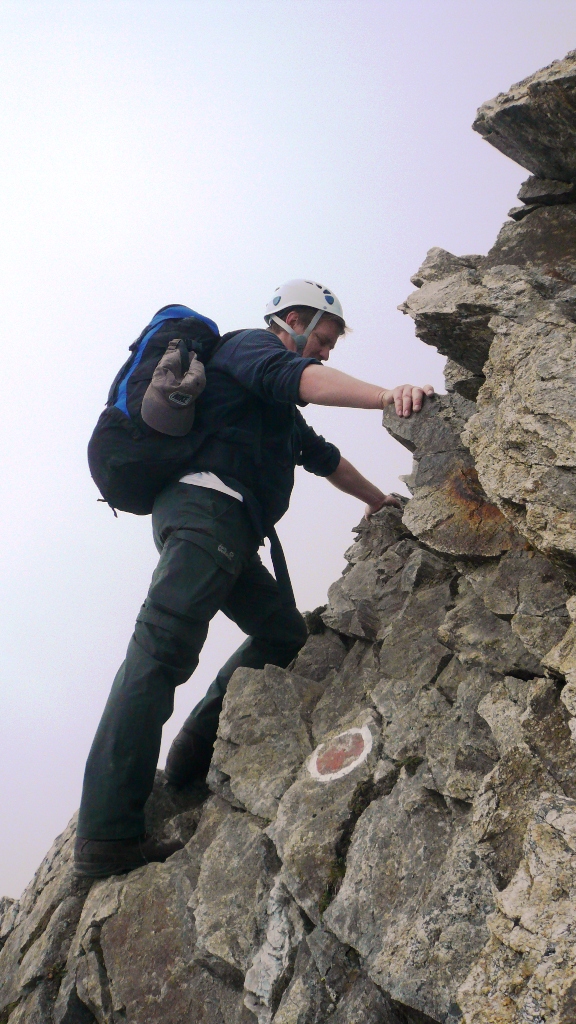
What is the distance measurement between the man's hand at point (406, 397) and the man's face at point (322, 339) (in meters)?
2.74

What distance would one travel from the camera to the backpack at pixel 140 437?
7.57 metres

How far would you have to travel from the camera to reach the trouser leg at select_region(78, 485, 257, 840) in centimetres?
706

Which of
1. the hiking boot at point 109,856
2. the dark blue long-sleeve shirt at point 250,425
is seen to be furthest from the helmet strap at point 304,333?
the hiking boot at point 109,856

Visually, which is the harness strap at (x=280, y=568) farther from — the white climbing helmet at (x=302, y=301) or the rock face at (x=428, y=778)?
the white climbing helmet at (x=302, y=301)

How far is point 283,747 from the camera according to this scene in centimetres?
690

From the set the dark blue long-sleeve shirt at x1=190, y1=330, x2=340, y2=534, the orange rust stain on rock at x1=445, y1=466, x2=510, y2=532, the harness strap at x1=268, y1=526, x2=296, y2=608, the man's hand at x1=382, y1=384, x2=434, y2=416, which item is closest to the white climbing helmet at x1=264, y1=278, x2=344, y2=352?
the dark blue long-sleeve shirt at x1=190, y1=330, x2=340, y2=534

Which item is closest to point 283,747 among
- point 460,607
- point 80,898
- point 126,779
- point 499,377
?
point 126,779

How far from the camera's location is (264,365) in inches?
288

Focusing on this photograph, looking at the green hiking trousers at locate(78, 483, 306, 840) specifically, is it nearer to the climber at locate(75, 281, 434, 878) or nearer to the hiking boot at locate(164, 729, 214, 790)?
the climber at locate(75, 281, 434, 878)

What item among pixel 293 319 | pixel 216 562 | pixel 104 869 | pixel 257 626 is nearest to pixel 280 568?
pixel 257 626

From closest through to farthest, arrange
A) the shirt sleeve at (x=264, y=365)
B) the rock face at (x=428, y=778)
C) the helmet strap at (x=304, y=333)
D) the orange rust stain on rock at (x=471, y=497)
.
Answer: the rock face at (x=428, y=778), the orange rust stain on rock at (x=471, y=497), the shirt sleeve at (x=264, y=365), the helmet strap at (x=304, y=333)

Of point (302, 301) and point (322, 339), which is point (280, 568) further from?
point (302, 301)

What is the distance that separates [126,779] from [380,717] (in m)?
2.56

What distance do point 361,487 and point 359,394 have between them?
3.73 metres
